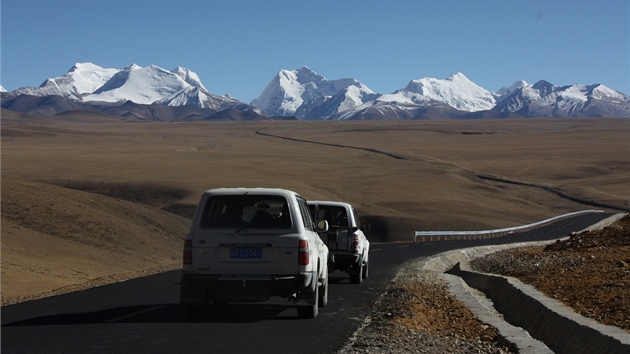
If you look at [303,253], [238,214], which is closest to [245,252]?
[238,214]

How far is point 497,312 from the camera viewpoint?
1678 cm

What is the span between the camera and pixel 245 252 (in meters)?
12.8

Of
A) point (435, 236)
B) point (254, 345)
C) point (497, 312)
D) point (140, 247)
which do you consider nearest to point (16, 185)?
point (140, 247)

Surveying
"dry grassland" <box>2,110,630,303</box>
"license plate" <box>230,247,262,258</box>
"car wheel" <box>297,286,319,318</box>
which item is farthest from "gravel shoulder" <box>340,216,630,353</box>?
"dry grassland" <box>2,110,630,303</box>

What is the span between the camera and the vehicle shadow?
12.9 m

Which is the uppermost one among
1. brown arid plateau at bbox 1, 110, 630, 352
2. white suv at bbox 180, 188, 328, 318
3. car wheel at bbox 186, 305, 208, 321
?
white suv at bbox 180, 188, 328, 318

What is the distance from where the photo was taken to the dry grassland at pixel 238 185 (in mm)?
37500

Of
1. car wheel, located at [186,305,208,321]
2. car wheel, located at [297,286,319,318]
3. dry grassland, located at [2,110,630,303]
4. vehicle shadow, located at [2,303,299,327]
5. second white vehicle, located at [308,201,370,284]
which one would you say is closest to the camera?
vehicle shadow, located at [2,303,299,327]

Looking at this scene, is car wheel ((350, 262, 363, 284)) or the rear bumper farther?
car wheel ((350, 262, 363, 284))

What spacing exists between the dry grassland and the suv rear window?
10238 millimetres

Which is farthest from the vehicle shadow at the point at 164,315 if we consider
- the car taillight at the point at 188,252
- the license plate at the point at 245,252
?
the license plate at the point at 245,252

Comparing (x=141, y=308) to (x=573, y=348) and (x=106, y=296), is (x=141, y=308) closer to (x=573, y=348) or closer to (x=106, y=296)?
(x=106, y=296)

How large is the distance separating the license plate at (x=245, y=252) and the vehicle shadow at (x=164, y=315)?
3.20 ft

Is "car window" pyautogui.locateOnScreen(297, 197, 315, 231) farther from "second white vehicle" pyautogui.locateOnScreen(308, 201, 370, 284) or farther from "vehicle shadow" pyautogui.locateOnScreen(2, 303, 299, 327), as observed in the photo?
"second white vehicle" pyautogui.locateOnScreen(308, 201, 370, 284)
